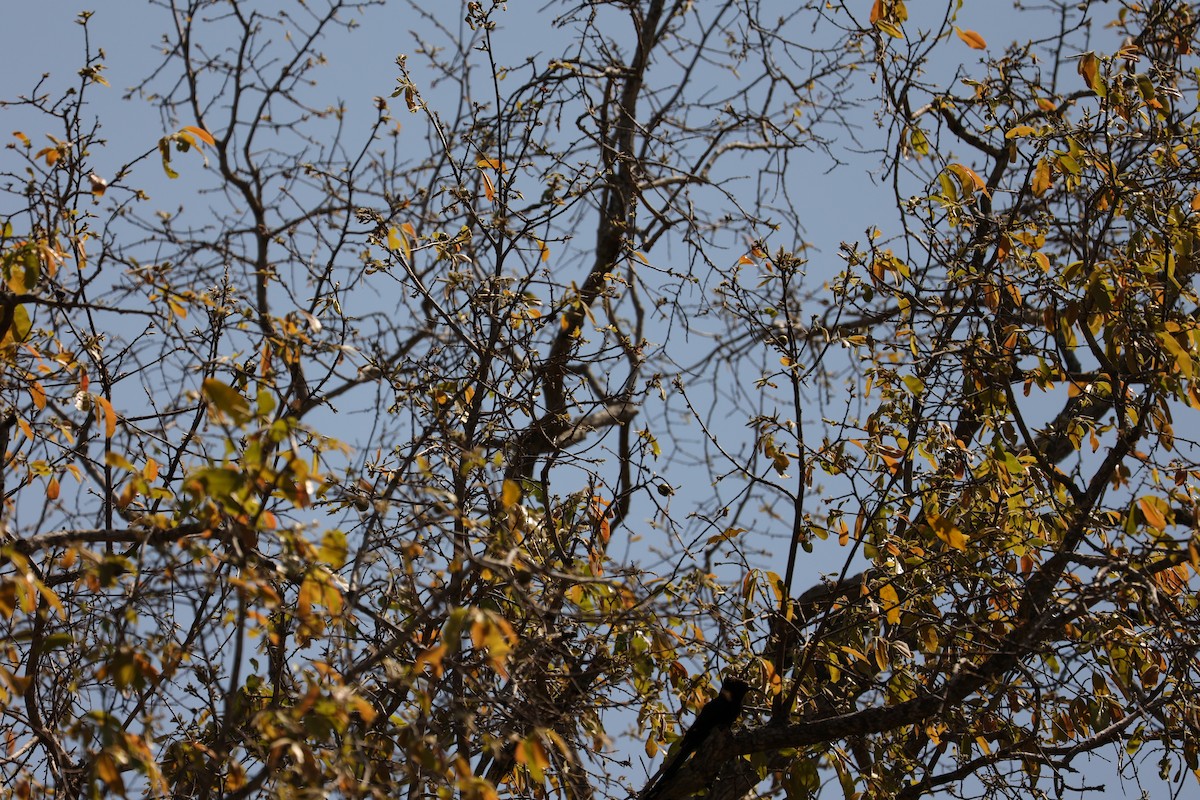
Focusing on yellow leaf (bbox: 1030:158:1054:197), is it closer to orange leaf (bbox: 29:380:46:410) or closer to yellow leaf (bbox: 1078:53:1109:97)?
yellow leaf (bbox: 1078:53:1109:97)

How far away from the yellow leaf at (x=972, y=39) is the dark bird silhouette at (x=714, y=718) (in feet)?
6.91

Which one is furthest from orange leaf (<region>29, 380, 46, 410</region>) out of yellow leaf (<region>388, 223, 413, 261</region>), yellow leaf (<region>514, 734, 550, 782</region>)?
yellow leaf (<region>514, 734, 550, 782</region>)

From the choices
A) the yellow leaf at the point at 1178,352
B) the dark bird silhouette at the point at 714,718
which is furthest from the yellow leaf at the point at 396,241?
the yellow leaf at the point at 1178,352

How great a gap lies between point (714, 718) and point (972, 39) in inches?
89.3

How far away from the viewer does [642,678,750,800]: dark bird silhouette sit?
10.4 ft

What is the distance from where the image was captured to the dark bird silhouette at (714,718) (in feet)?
10.4

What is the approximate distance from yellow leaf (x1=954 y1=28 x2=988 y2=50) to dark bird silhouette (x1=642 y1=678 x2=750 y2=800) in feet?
6.91

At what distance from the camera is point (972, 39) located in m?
3.66

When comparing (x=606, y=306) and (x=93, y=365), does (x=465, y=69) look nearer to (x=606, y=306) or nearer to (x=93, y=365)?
(x=606, y=306)

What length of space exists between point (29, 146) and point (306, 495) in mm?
1659

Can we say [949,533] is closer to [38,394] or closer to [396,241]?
[396,241]

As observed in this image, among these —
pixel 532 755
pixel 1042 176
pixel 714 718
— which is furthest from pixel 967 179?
pixel 532 755

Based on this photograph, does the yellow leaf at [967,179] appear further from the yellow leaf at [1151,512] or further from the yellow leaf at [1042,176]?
the yellow leaf at [1151,512]

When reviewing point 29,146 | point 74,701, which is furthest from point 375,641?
point 29,146
